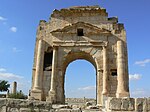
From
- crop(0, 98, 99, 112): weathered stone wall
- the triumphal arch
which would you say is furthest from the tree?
crop(0, 98, 99, 112): weathered stone wall

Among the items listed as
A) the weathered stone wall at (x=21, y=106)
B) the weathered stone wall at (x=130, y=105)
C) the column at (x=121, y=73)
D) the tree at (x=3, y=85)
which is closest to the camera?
the weathered stone wall at (x=21, y=106)

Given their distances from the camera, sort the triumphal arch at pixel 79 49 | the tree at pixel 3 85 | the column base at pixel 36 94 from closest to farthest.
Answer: the column base at pixel 36 94 → the triumphal arch at pixel 79 49 → the tree at pixel 3 85

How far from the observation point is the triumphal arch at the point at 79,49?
15867 mm

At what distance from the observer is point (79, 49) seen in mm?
16781

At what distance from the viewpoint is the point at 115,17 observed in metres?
17.5

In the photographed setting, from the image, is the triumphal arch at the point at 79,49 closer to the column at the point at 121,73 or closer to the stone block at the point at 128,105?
the column at the point at 121,73

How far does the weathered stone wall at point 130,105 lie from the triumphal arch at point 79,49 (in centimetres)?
900

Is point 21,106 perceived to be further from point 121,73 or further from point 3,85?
point 3,85

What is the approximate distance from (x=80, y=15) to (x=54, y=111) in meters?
12.7

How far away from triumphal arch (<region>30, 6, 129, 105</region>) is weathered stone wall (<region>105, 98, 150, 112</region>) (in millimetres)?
8997

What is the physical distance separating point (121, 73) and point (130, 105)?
953 cm

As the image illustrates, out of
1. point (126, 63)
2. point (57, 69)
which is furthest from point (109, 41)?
point (57, 69)

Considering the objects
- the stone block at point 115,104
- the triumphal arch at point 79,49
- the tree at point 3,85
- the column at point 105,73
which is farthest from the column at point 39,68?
the tree at point 3,85

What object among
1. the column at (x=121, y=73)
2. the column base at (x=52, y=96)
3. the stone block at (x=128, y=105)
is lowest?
the column base at (x=52, y=96)
